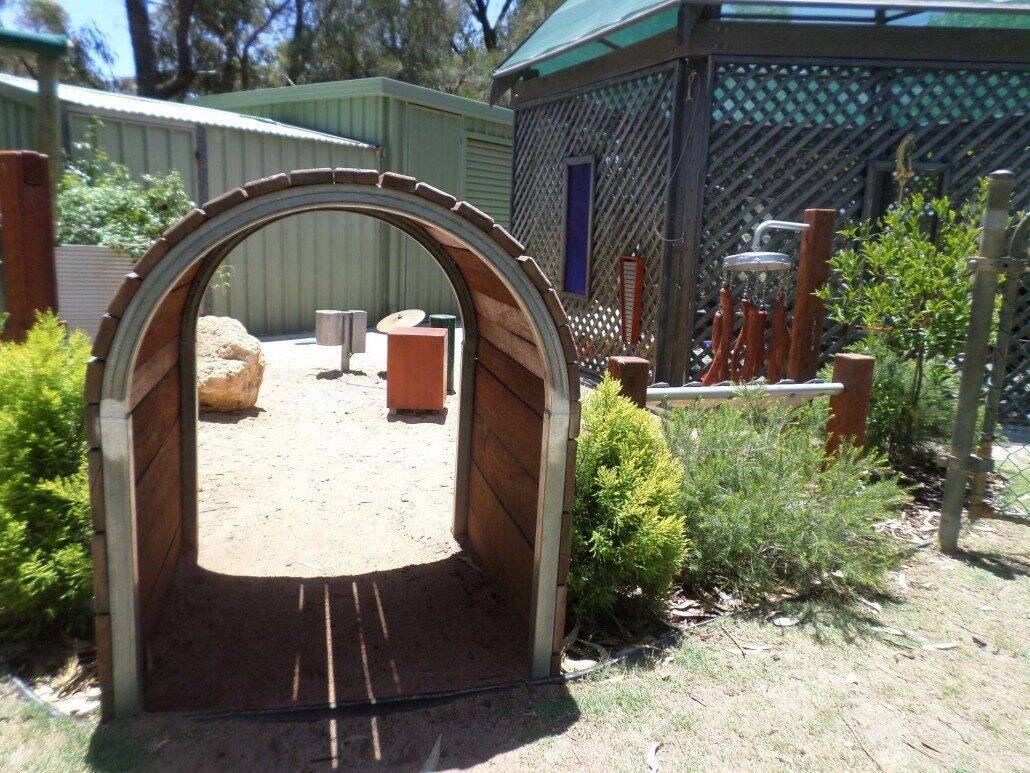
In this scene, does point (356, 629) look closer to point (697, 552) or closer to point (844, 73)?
point (697, 552)

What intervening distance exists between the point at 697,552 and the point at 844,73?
19.0 ft

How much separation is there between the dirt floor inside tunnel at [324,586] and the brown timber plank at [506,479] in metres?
0.46

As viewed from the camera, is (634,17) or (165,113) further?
(165,113)

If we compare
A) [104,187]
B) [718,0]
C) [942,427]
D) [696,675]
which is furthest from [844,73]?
[104,187]

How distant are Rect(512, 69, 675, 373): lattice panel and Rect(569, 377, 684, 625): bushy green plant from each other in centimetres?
458

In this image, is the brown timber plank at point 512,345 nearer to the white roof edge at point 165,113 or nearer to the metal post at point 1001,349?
the metal post at point 1001,349

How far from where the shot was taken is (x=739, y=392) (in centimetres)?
437

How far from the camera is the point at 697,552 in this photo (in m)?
3.69

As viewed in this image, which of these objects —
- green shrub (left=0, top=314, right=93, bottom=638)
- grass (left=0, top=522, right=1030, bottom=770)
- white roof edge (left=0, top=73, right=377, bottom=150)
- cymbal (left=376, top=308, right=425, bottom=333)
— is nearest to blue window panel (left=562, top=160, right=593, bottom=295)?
cymbal (left=376, top=308, right=425, bottom=333)

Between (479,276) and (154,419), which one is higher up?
(479,276)

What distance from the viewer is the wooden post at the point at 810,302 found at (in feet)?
17.1

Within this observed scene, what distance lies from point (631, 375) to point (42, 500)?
8.35 feet

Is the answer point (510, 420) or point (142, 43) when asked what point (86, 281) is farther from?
point (142, 43)

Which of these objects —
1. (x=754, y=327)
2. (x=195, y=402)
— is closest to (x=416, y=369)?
(x=754, y=327)
